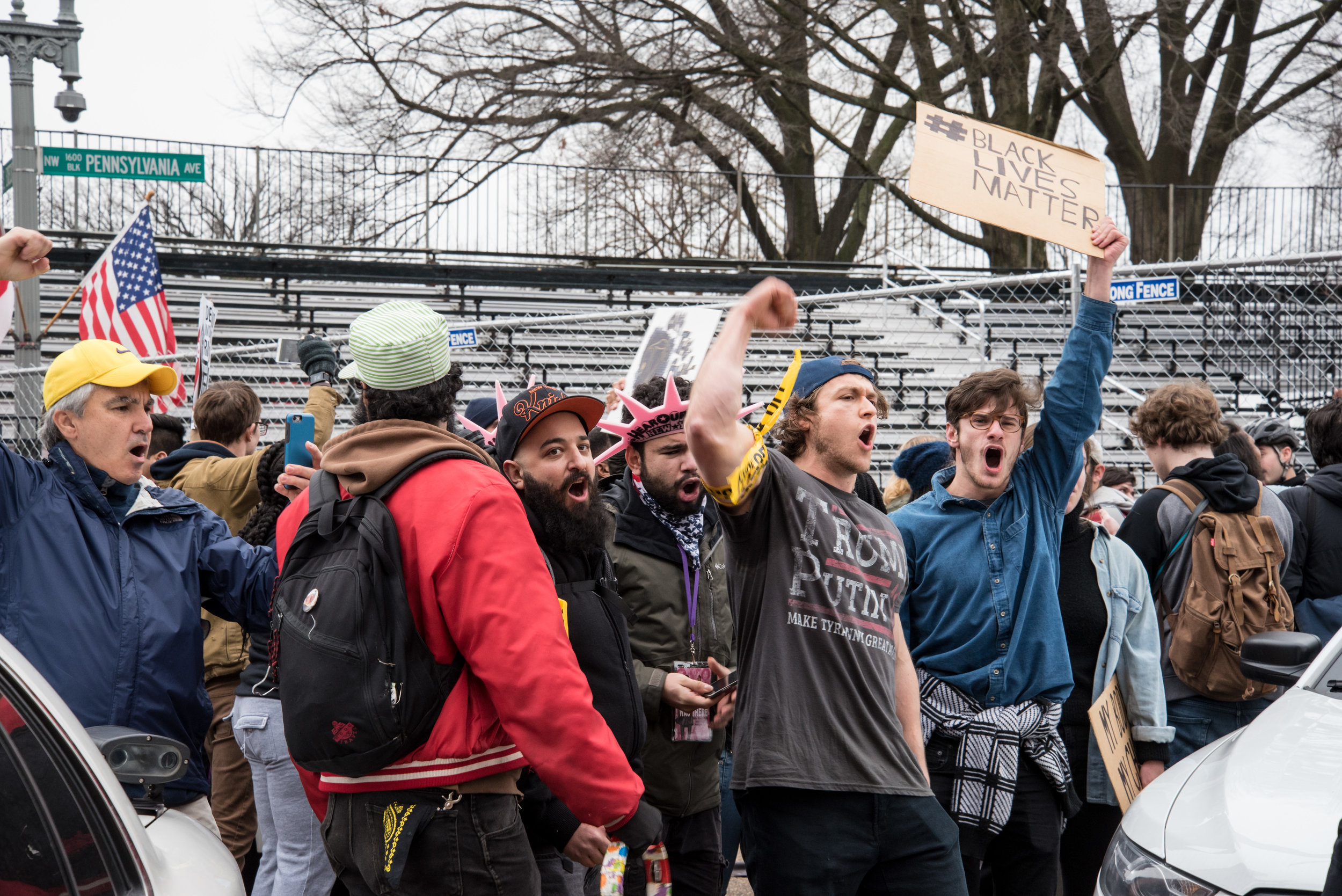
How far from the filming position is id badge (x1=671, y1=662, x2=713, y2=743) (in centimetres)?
356

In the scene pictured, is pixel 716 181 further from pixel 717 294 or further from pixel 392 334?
pixel 392 334

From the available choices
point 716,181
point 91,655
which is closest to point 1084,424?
point 91,655

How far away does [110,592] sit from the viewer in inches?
128

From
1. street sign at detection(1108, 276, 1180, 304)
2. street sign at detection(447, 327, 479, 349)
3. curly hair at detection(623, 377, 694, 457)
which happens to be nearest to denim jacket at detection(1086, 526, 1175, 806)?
curly hair at detection(623, 377, 694, 457)

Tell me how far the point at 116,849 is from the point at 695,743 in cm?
190

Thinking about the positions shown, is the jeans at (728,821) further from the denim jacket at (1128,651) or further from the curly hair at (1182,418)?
the curly hair at (1182,418)

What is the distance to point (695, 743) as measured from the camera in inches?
145

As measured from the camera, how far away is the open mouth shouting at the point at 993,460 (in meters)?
3.71

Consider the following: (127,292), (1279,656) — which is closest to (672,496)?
(1279,656)

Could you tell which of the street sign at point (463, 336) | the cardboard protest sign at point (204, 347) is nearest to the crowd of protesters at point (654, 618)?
the cardboard protest sign at point (204, 347)

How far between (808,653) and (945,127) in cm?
176

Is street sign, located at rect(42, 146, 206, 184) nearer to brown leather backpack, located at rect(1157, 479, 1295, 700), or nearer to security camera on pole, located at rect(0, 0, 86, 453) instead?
security camera on pole, located at rect(0, 0, 86, 453)

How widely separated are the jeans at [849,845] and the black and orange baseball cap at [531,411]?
1110 mm

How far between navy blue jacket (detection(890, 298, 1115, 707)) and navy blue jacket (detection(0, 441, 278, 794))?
2.09m
